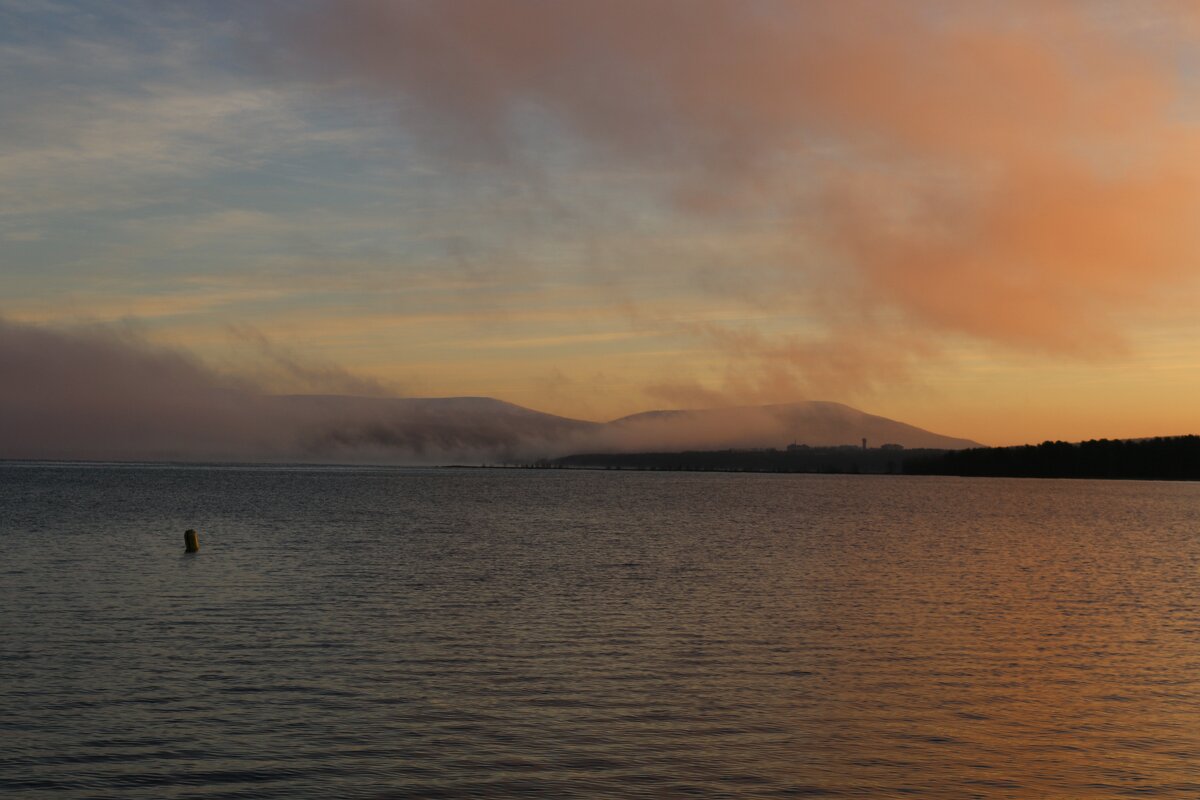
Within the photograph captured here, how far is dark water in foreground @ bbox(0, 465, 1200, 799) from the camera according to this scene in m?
20.0

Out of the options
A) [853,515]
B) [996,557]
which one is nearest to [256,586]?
[996,557]

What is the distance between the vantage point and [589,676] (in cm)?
2848

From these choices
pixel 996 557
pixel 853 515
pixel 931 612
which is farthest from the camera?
pixel 853 515

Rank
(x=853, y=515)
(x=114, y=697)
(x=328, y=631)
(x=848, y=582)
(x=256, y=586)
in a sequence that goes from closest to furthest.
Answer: (x=114, y=697), (x=328, y=631), (x=256, y=586), (x=848, y=582), (x=853, y=515)

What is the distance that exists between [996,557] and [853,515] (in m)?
61.6

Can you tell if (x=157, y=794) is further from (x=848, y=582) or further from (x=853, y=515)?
(x=853, y=515)

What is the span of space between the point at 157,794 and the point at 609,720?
9.21 metres

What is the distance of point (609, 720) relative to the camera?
77.5ft

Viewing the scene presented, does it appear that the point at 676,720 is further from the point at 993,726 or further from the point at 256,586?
the point at 256,586

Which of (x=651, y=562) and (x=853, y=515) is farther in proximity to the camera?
(x=853, y=515)

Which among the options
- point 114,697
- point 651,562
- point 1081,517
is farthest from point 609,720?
point 1081,517

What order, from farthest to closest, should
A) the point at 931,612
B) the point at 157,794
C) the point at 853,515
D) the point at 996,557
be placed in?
the point at 853,515
the point at 996,557
the point at 931,612
the point at 157,794

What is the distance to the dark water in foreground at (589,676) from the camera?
20.0 m

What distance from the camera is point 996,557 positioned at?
7106 cm
